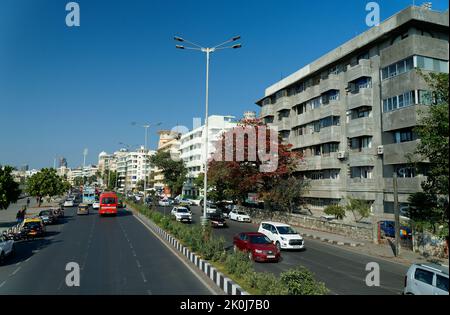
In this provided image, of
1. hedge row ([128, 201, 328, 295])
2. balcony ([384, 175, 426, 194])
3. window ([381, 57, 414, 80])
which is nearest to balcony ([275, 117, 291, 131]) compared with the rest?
window ([381, 57, 414, 80])

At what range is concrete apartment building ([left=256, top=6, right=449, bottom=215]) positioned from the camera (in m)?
29.2

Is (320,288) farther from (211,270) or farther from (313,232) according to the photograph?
(313,232)

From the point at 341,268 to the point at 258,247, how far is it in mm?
4435

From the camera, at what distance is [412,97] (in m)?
28.7

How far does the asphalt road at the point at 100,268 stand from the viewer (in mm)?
12844

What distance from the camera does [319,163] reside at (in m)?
42.6

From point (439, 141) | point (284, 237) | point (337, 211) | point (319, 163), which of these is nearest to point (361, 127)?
point (319, 163)

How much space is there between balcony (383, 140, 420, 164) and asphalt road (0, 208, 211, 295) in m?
21.6

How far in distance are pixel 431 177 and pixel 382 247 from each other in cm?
765

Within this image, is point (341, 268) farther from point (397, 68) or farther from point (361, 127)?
point (361, 127)

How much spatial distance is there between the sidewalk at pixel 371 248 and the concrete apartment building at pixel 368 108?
249 inches

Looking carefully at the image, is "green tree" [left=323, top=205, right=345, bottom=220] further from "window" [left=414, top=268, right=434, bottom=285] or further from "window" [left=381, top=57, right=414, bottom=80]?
"window" [left=414, top=268, right=434, bottom=285]
